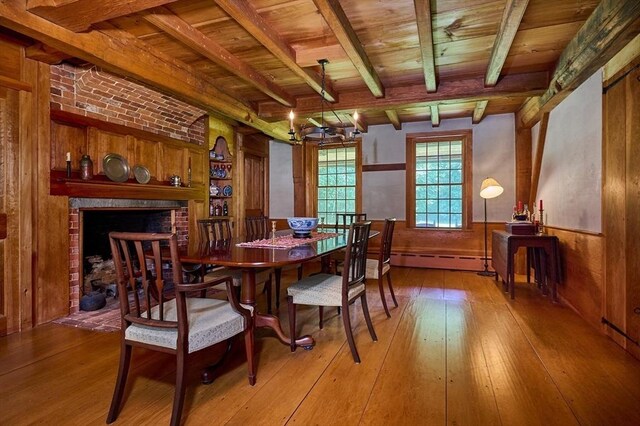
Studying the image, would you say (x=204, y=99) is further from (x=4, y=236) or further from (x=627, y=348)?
(x=627, y=348)

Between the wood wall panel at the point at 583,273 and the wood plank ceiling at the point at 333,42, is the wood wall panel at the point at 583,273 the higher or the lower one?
the lower one

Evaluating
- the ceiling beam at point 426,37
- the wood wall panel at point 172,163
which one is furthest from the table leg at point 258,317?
the wood wall panel at point 172,163

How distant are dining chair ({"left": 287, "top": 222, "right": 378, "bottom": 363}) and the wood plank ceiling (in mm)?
1564

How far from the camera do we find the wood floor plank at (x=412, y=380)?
1622 millimetres

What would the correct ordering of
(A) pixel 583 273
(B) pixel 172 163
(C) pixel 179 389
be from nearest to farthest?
(C) pixel 179 389
(A) pixel 583 273
(B) pixel 172 163

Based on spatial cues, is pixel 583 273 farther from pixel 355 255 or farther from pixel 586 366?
pixel 355 255

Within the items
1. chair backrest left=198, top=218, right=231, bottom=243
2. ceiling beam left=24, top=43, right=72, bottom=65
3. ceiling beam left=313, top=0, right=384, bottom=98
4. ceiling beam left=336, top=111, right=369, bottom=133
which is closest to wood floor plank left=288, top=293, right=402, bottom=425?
chair backrest left=198, top=218, right=231, bottom=243

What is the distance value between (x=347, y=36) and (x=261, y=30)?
654mm

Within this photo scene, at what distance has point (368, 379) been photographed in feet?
6.43

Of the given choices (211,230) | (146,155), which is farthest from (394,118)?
(146,155)

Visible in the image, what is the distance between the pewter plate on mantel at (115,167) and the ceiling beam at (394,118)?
136 inches

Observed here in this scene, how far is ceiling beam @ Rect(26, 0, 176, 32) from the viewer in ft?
6.48

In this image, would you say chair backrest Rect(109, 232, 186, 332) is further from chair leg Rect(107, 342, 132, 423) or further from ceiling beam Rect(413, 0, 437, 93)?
ceiling beam Rect(413, 0, 437, 93)

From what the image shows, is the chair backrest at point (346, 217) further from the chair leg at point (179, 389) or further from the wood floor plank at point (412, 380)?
the chair leg at point (179, 389)
